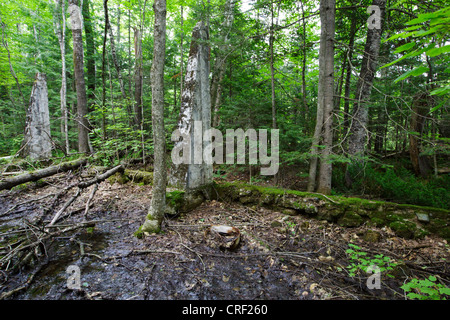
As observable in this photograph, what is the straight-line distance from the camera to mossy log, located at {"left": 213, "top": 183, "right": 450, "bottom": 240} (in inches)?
136

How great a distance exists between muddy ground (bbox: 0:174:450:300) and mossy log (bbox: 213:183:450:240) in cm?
16

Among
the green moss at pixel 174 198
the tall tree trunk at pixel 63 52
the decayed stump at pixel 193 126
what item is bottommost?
the green moss at pixel 174 198

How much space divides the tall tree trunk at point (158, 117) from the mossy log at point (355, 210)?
2.21 meters

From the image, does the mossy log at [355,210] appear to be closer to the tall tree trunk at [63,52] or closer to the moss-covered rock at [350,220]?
the moss-covered rock at [350,220]

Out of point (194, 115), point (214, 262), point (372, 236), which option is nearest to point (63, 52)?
point (194, 115)

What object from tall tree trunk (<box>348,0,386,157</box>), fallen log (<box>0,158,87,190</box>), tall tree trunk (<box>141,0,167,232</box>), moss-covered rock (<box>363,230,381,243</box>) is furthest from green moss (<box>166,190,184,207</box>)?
tall tree trunk (<box>348,0,386,157</box>)

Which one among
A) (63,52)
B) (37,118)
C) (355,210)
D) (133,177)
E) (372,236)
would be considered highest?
(63,52)

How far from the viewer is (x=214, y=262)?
9.89 feet

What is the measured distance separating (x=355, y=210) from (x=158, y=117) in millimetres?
4190

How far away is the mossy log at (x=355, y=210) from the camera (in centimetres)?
345

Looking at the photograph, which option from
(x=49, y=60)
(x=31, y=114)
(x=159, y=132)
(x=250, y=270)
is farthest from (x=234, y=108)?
(x=49, y=60)

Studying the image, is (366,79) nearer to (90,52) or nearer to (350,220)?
(350,220)

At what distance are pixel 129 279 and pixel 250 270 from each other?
1.66m

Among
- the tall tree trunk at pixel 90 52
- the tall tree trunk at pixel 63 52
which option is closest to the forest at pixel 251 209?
the tall tree trunk at pixel 63 52
